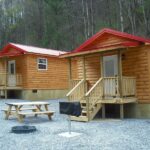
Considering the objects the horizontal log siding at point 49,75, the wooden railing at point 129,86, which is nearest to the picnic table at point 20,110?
the wooden railing at point 129,86

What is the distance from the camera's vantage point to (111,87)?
13336mm

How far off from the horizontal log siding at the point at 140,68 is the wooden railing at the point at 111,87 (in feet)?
3.34

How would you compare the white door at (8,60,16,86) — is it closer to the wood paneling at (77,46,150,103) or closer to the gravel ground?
the wood paneling at (77,46,150,103)

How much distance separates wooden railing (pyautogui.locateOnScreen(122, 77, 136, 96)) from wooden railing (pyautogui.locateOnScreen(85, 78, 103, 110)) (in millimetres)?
1099

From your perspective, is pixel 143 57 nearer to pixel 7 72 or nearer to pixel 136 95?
pixel 136 95

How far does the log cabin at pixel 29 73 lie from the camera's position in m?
22.6

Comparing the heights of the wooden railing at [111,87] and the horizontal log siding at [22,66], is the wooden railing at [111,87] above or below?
below

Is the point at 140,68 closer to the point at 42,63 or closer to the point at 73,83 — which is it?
the point at 73,83

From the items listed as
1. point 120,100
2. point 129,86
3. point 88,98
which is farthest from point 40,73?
point 120,100

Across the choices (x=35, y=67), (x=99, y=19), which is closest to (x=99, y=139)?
(x=35, y=67)

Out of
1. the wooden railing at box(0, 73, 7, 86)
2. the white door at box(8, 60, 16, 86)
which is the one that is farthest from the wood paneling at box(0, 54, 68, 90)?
the wooden railing at box(0, 73, 7, 86)

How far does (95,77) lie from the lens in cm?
1549

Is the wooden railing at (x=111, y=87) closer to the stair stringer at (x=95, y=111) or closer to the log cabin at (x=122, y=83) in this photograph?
the log cabin at (x=122, y=83)

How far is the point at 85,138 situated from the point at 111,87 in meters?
4.94
